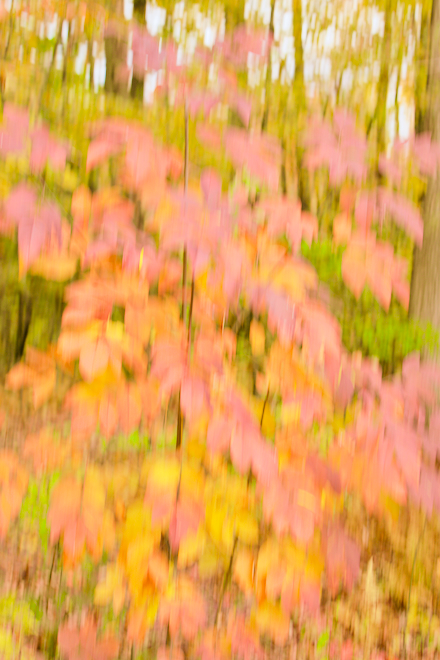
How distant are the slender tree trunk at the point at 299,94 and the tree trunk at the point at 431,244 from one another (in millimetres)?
797

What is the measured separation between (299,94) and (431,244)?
1532 millimetres

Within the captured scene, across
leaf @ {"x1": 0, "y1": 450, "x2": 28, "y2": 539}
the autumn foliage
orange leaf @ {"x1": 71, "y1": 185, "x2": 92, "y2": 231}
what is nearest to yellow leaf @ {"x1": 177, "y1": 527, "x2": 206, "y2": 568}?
the autumn foliage

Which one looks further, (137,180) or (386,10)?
(386,10)

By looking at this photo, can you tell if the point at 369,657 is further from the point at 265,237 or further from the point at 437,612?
the point at 265,237

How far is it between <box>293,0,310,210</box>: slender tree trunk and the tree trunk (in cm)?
80

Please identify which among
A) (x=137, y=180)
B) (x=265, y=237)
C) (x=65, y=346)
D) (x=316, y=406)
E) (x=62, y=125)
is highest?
(x=62, y=125)

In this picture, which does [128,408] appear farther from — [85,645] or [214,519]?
[85,645]

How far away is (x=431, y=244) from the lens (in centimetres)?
286

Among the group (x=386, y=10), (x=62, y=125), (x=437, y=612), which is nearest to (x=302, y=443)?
(x=437, y=612)

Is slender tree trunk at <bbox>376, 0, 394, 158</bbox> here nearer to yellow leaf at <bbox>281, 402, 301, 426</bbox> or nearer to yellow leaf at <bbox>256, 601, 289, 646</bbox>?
yellow leaf at <bbox>281, 402, 301, 426</bbox>

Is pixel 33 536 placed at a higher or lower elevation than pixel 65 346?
lower

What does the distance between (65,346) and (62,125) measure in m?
1.81

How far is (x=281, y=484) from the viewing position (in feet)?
4.10

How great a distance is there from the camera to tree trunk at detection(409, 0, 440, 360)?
2775 millimetres
